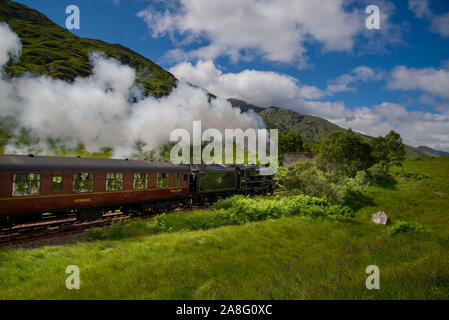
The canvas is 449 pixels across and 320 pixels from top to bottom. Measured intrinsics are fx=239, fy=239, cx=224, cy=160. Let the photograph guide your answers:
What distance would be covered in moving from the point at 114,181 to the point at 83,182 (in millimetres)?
1754

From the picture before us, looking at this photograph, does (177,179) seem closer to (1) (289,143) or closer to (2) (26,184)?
(2) (26,184)

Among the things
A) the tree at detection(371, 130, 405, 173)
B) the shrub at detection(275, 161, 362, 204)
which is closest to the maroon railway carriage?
the shrub at detection(275, 161, 362, 204)

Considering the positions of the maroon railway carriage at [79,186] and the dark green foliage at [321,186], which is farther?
the dark green foliage at [321,186]

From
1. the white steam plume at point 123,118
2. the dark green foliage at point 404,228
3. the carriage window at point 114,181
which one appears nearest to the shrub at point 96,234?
the carriage window at point 114,181

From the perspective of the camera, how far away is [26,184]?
37.8ft

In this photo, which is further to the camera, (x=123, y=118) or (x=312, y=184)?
(x=123, y=118)

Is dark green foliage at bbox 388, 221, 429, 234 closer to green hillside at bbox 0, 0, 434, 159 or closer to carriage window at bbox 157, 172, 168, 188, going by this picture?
carriage window at bbox 157, 172, 168, 188

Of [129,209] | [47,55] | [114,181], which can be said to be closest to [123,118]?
[129,209]

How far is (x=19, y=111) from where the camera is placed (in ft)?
204

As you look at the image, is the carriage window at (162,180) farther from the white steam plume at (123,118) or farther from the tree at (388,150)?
the tree at (388,150)

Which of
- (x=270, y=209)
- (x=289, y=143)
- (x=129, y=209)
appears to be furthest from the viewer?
(x=289, y=143)

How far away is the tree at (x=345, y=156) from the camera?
119ft

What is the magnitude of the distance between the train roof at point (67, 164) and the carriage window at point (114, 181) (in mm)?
406

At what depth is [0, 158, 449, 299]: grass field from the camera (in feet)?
17.7
